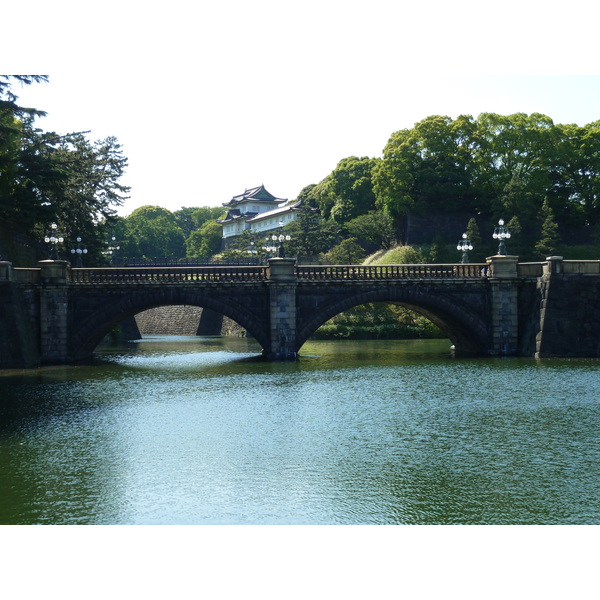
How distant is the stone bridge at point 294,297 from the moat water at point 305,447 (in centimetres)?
617

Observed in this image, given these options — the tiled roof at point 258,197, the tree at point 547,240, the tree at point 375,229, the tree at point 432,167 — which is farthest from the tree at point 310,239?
the tiled roof at point 258,197

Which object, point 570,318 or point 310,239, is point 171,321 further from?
point 570,318

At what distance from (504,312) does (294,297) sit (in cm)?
1214

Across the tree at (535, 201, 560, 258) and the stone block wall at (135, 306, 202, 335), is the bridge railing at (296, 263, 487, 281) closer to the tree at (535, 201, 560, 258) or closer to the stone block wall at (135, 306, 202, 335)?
the tree at (535, 201, 560, 258)

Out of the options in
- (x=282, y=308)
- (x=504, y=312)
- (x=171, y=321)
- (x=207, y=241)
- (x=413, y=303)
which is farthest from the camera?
(x=207, y=241)

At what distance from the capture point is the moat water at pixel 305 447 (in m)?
14.0

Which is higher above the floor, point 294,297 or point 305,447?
point 294,297

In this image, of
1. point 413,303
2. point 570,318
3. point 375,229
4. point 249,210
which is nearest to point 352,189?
point 375,229

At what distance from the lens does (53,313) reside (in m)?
39.8

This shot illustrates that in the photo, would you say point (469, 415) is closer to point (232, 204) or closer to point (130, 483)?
point (130, 483)

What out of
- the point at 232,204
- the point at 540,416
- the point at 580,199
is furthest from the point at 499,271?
the point at 232,204

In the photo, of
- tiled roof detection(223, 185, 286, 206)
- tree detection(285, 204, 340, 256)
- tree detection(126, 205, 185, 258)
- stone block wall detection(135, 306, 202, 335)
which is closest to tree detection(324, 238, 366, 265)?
tree detection(285, 204, 340, 256)

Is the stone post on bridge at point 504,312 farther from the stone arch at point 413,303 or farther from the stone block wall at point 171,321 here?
the stone block wall at point 171,321

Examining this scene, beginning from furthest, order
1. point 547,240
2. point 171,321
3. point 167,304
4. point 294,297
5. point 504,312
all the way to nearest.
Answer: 1. point 171,321
2. point 547,240
3. point 504,312
4. point 167,304
5. point 294,297
